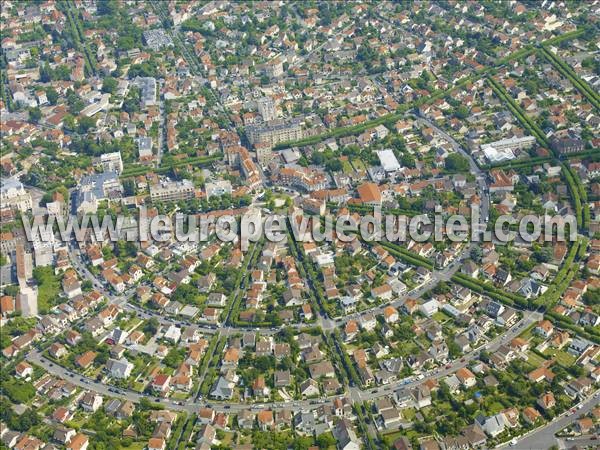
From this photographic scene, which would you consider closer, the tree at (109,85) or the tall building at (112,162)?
the tall building at (112,162)

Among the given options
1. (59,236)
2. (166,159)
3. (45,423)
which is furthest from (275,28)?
(45,423)

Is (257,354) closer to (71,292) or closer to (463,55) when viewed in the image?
(71,292)

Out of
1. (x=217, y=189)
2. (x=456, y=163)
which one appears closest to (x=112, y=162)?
(x=217, y=189)

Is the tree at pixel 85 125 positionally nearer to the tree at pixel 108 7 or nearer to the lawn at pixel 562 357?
the tree at pixel 108 7

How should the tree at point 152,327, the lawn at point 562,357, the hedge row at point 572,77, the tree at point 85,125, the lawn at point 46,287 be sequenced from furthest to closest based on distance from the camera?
the tree at point 85,125, the hedge row at point 572,77, the lawn at point 46,287, the tree at point 152,327, the lawn at point 562,357

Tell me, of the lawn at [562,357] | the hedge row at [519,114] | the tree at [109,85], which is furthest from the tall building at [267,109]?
the lawn at [562,357]

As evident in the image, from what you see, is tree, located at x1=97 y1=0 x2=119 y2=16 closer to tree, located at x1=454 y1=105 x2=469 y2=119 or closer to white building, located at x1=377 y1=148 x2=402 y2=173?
white building, located at x1=377 y1=148 x2=402 y2=173
